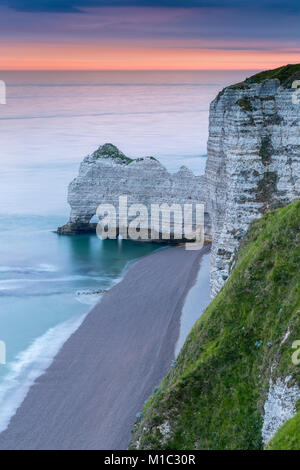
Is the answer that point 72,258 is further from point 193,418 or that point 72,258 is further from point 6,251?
point 193,418

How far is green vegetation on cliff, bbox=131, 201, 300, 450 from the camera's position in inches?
924

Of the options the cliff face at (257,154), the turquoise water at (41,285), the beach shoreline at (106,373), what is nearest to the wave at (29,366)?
the turquoise water at (41,285)

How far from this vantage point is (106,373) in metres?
38.6

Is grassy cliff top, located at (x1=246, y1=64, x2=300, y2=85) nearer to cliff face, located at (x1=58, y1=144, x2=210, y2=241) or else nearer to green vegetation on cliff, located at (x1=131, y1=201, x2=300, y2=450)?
green vegetation on cliff, located at (x1=131, y1=201, x2=300, y2=450)

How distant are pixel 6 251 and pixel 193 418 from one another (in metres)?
49.9

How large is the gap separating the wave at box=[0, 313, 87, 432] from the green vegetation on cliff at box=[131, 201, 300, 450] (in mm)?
11521

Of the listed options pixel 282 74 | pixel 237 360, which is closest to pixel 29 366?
pixel 237 360
